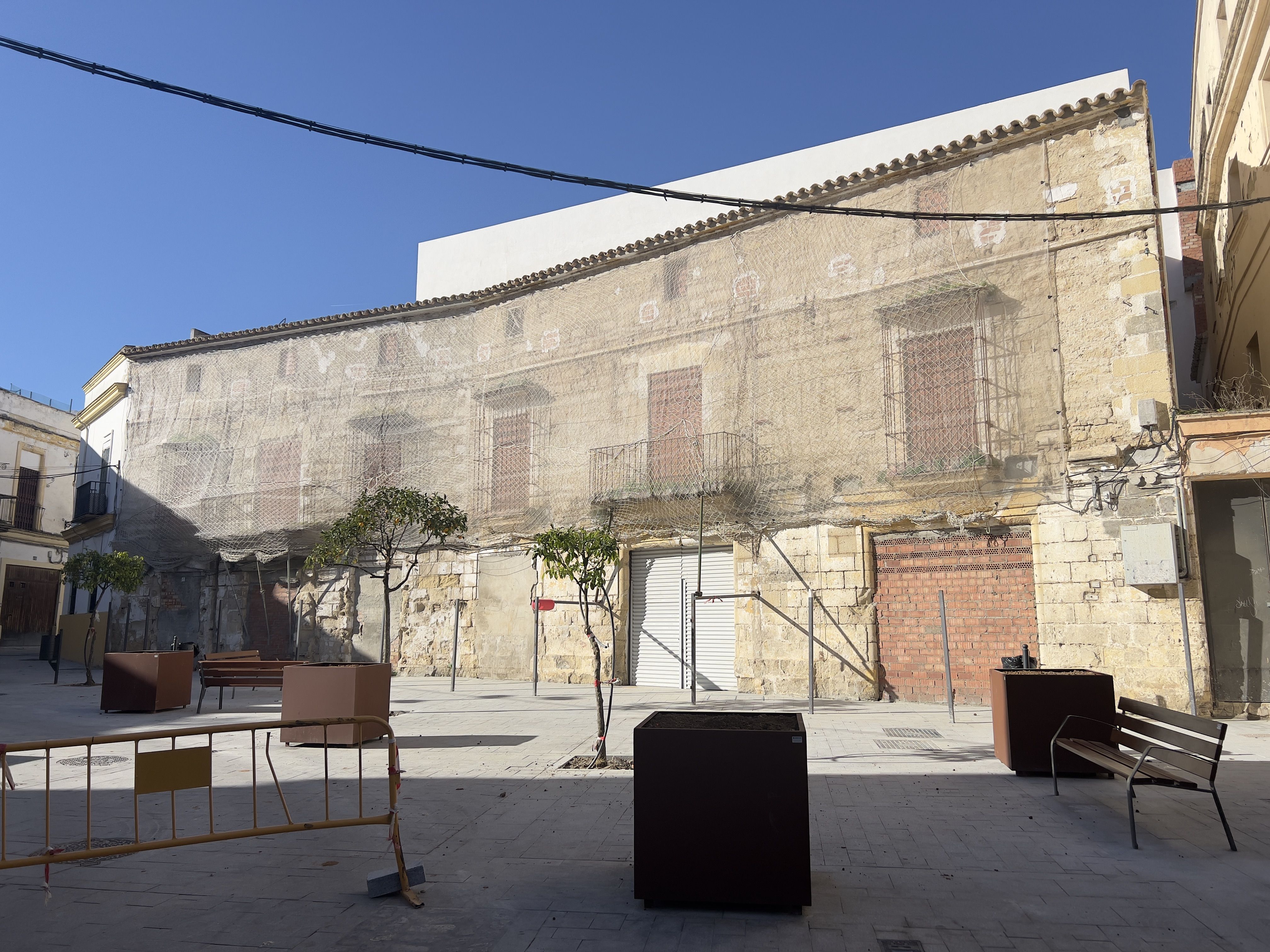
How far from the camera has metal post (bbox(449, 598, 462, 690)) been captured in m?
14.1

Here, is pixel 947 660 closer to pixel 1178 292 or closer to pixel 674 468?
pixel 674 468

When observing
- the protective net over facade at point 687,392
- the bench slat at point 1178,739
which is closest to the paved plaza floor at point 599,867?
the bench slat at point 1178,739

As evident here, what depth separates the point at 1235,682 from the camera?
10.4 m

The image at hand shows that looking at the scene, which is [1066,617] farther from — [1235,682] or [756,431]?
[756,431]

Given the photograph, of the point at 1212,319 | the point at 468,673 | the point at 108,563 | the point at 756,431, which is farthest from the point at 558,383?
the point at 1212,319

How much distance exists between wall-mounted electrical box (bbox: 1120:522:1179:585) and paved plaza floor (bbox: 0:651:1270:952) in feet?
9.34

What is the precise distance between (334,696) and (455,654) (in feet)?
20.4

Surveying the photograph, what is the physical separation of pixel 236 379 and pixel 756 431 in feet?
45.8

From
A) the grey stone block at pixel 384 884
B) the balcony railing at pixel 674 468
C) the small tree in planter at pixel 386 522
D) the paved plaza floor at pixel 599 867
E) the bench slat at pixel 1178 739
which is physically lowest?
the paved plaza floor at pixel 599 867

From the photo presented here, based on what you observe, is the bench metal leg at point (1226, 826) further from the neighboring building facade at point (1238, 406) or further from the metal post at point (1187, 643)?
the neighboring building facade at point (1238, 406)

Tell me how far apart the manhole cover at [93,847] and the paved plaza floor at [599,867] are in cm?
4

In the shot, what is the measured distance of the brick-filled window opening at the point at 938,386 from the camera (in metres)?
12.2

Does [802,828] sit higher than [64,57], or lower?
lower

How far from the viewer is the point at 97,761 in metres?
7.61
